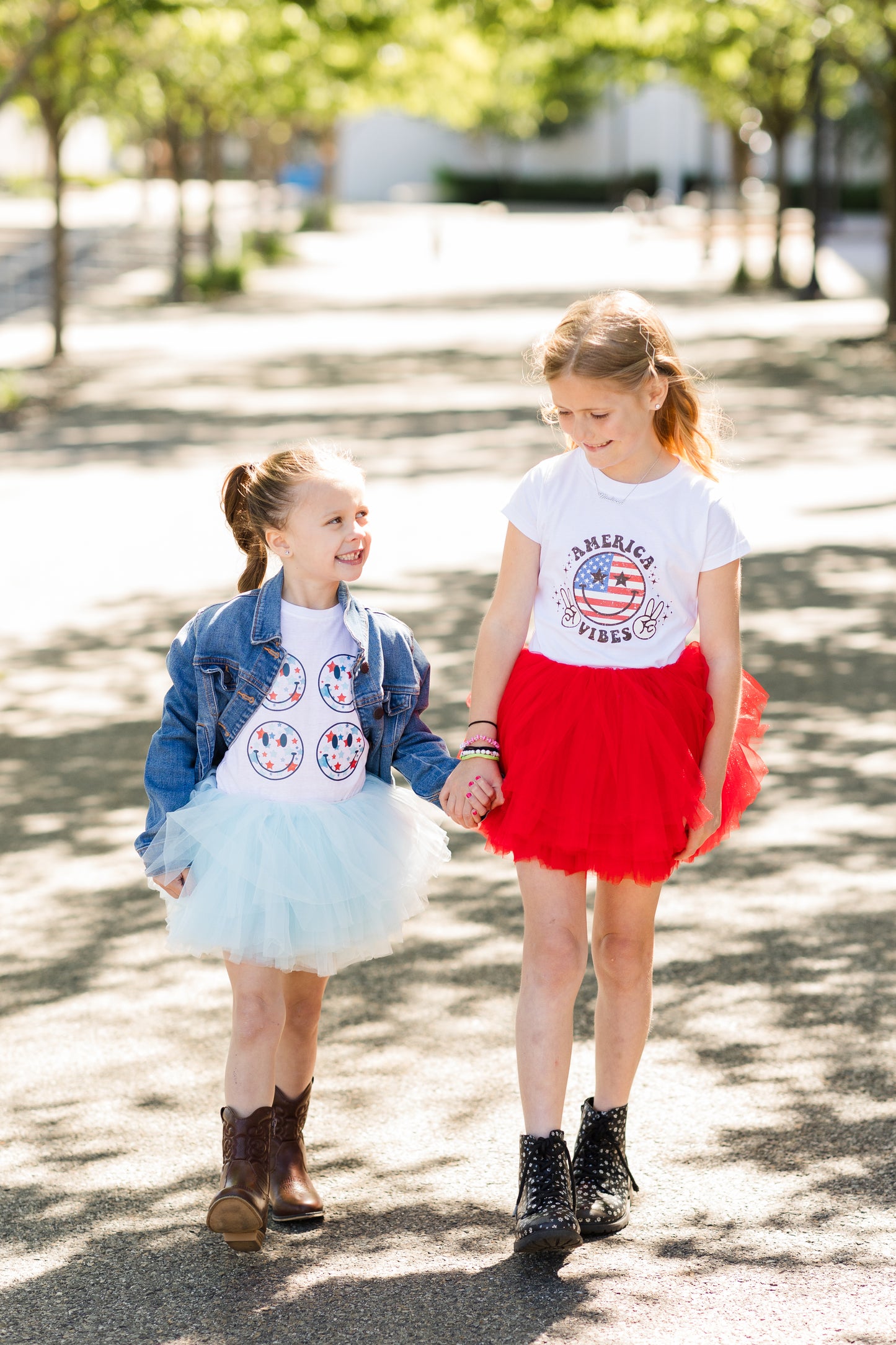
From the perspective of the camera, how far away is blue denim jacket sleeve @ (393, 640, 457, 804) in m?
3.22

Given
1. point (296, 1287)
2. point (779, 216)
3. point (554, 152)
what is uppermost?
point (554, 152)

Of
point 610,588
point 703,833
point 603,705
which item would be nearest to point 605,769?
point 603,705

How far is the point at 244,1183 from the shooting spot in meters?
3.00

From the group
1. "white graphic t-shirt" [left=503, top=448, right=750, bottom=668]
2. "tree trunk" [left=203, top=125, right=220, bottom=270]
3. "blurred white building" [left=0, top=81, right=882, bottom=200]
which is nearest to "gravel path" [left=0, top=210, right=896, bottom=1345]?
"white graphic t-shirt" [left=503, top=448, right=750, bottom=668]

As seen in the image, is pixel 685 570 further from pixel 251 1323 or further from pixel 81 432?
pixel 81 432

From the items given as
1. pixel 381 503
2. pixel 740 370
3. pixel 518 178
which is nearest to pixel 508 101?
pixel 518 178

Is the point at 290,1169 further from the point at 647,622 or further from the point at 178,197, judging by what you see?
the point at 178,197

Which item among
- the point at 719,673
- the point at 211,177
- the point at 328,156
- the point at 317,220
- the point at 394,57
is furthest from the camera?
the point at 328,156

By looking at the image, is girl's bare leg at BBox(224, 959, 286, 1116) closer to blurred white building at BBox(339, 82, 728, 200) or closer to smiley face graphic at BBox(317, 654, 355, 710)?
smiley face graphic at BBox(317, 654, 355, 710)

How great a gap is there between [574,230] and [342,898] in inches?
2016

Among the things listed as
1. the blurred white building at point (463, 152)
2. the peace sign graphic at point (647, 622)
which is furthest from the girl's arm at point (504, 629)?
Result: the blurred white building at point (463, 152)

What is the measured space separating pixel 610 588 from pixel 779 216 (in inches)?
1067

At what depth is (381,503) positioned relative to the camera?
11.3 m

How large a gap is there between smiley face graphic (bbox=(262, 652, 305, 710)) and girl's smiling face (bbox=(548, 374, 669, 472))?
0.67 m
